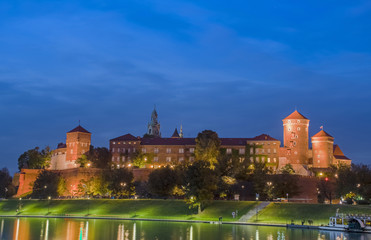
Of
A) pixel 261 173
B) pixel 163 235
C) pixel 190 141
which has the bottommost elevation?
pixel 163 235

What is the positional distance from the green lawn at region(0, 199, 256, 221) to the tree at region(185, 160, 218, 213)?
1562 mm

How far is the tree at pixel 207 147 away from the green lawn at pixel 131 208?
2156 centimetres

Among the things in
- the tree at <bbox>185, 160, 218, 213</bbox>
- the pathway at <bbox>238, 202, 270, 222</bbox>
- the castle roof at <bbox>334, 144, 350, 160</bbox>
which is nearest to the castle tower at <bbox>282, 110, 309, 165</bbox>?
the castle roof at <bbox>334, 144, 350, 160</bbox>

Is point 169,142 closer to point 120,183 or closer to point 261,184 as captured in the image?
point 120,183

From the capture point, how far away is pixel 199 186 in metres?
71.5

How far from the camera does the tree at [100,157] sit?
11442 centimetres

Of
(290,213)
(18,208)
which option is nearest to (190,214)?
(290,213)

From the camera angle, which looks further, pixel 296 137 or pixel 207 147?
pixel 296 137

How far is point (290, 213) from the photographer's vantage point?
210ft

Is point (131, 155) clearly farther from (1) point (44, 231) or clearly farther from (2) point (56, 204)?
(1) point (44, 231)

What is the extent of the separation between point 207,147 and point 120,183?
1985cm

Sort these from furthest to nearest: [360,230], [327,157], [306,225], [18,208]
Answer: [327,157]
[18,208]
[306,225]
[360,230]

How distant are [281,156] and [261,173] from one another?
24.4 metres

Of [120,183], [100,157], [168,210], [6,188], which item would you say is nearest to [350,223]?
[168,210]
